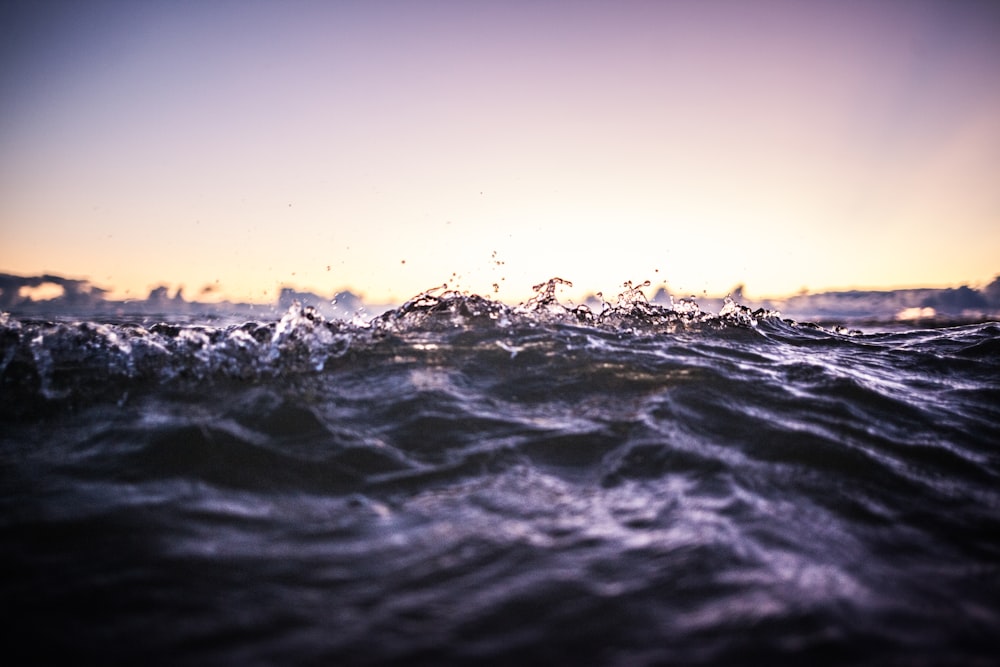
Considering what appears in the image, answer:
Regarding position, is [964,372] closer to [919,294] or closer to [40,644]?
[40,644]

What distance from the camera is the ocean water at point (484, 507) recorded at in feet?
5.69

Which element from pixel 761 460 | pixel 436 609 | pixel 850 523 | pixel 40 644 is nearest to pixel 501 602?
pixel 436 609

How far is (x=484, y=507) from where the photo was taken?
2.76 m

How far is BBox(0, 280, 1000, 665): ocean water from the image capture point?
68.3 inches

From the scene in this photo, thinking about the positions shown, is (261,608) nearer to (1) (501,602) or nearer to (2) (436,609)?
(2) (436,609)

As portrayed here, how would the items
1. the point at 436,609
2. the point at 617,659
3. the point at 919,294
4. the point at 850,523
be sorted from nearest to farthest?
the point at 617,659 → the point at 436,609 → the point at 850,523 → the point at 919,294

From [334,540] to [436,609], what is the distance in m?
0.79

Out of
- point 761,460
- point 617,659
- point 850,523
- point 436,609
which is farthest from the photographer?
point 761,460

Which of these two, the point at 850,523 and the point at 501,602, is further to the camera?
the point at 850,523

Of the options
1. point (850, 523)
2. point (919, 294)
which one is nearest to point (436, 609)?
point (850, 523)

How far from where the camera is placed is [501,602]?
74.9 inches

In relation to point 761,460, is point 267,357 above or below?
above

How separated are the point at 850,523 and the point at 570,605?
170cm

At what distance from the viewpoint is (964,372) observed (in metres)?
6.38
